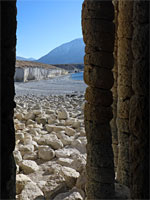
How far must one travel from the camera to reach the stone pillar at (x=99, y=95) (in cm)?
258

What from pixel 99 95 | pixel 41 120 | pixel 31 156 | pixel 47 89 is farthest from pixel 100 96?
pixel 47 89

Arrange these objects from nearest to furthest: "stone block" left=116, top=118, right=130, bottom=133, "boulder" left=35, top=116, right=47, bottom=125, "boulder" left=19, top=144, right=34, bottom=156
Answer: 1. "stone block" left=116, top=118, right=130, bottom=133
2. "boulder" left=19, top=144, right=34, bottom=156
3. "boulder" left=35, top=116, right=47, bottom=125

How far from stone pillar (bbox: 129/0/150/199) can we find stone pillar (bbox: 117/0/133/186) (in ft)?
3.17

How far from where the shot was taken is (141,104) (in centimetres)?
204

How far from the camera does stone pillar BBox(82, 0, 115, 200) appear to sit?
8.45 ft

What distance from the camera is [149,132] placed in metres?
2.03

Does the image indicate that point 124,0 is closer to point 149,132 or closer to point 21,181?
point 149,132

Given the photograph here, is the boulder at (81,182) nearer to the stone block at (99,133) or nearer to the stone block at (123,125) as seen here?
the stone block at (123,125)

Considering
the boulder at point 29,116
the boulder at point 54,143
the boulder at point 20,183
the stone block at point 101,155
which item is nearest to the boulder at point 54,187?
the boulder at point 20,183

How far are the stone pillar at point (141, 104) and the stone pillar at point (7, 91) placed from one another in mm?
975

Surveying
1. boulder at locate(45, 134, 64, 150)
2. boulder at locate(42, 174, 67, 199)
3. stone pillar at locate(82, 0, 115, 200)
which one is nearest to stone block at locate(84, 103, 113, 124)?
stone pillar at locate(82, 0, 115, 200)

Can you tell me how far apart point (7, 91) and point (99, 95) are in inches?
43.0

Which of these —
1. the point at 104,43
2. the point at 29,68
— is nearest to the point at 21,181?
the point at 104,43

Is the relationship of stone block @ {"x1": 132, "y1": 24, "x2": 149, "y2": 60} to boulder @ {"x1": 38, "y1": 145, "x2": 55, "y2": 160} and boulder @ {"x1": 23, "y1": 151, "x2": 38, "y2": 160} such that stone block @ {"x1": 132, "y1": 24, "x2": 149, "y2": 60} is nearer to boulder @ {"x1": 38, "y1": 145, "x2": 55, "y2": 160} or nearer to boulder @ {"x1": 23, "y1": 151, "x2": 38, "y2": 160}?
boulder @ {"x1": 38, "y1": 145, "x2": 55, "y2": 160}
